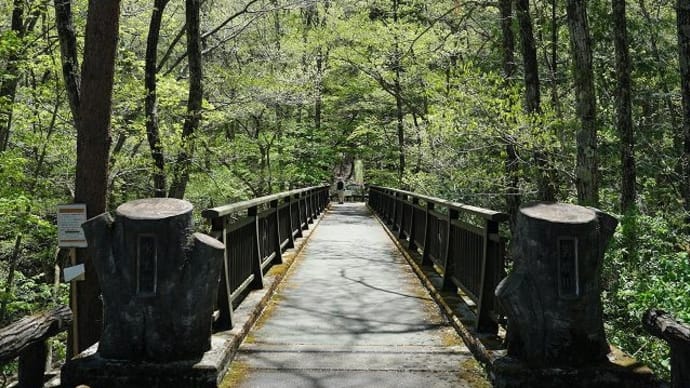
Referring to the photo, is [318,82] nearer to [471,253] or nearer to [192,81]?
[192,81]

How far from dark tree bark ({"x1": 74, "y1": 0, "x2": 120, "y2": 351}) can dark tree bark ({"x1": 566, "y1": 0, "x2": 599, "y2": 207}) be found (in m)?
7.20

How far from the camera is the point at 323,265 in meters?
10.4

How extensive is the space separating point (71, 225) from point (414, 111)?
70.5ft

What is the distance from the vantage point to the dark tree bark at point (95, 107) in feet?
23.9

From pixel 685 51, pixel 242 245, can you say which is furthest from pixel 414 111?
pixel 242 245

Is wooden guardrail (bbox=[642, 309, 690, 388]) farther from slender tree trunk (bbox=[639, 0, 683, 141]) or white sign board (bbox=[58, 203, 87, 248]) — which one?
slender tree trunk (bbox=[639, 0, 683, 141])

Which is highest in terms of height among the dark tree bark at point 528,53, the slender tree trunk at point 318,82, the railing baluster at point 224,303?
the slender tree trunk at point 318,82

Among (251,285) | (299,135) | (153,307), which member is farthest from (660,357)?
(299,135)

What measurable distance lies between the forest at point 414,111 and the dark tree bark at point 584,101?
0.09ft

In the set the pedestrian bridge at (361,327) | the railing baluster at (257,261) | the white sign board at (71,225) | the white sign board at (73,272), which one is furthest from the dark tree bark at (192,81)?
the white sign board at (73,272)

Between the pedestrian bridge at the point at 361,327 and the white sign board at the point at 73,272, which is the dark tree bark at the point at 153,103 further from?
the white sign board at the point at 73,272

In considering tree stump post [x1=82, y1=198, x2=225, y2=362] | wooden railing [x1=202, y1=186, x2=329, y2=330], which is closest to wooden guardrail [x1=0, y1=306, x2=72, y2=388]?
tree stump post [x1=82, y1=198, x2=225, y2=362]

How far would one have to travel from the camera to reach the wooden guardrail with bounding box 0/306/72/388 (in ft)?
11.6

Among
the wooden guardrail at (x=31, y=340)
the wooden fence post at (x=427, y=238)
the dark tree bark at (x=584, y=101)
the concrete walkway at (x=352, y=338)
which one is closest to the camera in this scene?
the wooden guardrail at (x=31, y=340)
